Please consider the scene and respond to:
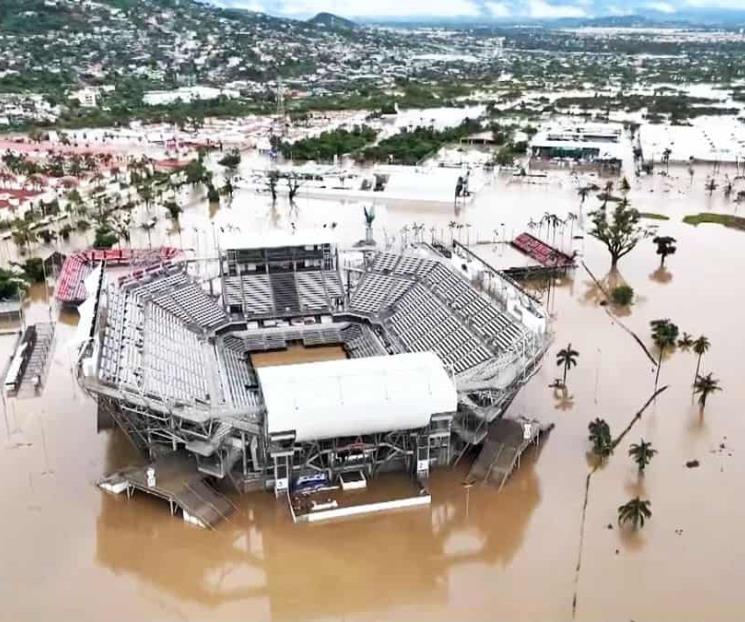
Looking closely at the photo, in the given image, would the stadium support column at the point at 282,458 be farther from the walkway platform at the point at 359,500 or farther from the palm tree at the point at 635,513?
the palm tree at the point at 635,513

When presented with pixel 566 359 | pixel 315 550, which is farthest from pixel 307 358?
pixel 315 550

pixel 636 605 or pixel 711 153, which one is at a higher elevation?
pixel 711 153

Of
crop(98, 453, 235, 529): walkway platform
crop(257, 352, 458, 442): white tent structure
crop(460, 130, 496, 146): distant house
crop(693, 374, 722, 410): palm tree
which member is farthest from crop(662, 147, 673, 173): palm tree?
crop(98, 453, 235, 529): walkway platform

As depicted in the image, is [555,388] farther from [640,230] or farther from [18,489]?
[640,230]

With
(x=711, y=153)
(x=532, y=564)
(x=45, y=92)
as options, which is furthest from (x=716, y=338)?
(x=45, y=92)

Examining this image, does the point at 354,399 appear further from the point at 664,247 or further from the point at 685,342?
the point at 664,247

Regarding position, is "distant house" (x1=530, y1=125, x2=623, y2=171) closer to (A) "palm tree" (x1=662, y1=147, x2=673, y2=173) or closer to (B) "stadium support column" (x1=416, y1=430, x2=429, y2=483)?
(A) "palm tree" (x1=662, y1=147, x2=673, y2=173)
